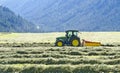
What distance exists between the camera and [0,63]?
2817 centimetres

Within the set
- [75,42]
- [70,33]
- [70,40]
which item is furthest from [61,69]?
[70,33]

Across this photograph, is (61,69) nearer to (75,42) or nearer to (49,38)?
(75,42)

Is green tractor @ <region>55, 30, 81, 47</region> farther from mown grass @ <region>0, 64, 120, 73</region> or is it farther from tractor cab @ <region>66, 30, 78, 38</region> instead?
mown grass @ <region>0, 64, 120, 73</region>

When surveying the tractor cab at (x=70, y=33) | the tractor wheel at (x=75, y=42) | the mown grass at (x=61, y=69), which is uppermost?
the tractor cab at (x=70, y=33)

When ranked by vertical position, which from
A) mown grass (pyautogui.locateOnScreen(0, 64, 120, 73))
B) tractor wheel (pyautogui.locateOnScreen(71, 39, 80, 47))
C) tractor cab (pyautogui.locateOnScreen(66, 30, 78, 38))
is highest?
tractor cab (pyautogui.locateOnScreen(66, 30, 78, 38))

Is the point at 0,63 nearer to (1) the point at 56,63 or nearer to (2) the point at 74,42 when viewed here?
(1) the point at 56,63

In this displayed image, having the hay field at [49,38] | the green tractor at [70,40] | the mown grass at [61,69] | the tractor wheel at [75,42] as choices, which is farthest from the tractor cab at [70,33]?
the mown grass at [61,69]

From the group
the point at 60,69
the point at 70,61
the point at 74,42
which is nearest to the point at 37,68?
the point at 60,69

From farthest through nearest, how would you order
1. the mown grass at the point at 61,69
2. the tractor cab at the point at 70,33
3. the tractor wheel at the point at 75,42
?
the tractor cab at the point at 70,33 < the tractor wheel at the point at 75,42 < the mown grass at the point at 61,69

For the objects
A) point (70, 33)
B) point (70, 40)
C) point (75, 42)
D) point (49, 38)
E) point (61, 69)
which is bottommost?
point (61, 69)

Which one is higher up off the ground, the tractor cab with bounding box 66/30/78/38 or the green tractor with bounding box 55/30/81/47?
the tractor cab with bounding box 66/30/78/38

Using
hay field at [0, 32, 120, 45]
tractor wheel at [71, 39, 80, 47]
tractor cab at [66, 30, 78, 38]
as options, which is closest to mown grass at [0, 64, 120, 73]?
tractor wheel at [71, 39, 80, 47]

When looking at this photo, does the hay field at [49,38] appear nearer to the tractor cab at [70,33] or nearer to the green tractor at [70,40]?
the tractor cab at [70,33]

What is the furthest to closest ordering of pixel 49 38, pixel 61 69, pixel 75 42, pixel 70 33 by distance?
pixel 49 38, pixel 70 33, pixel 75 42, pixel 61 69
